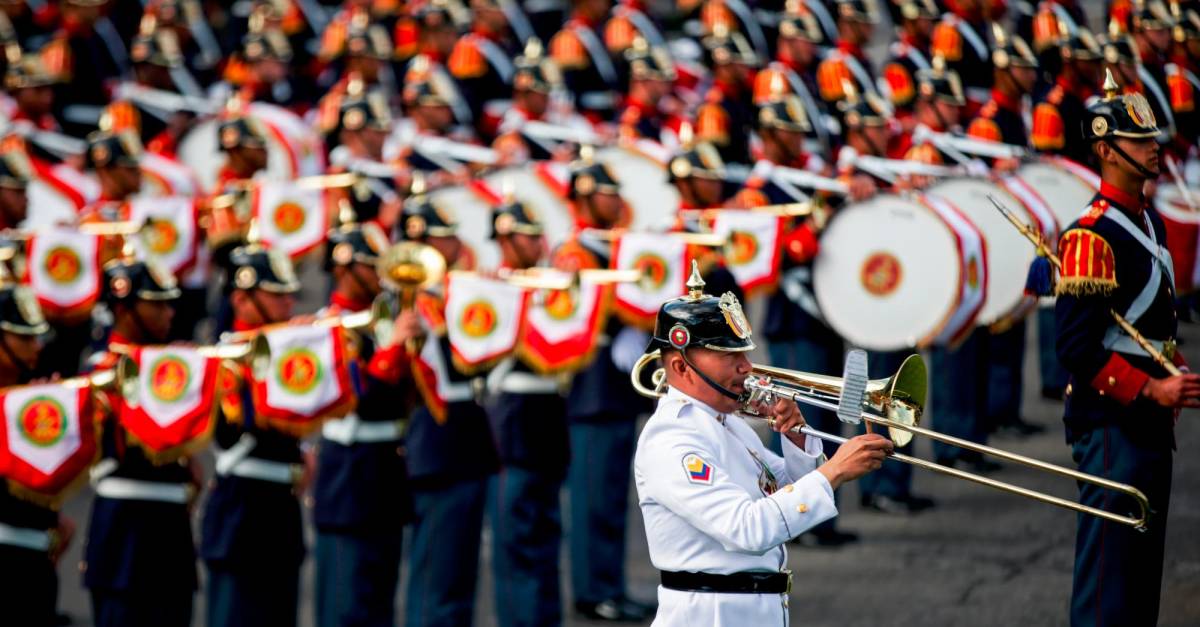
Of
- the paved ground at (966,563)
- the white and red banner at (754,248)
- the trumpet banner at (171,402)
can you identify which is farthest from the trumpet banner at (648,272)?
the trumpet banner at (171,402)

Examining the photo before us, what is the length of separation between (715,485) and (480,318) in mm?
3633

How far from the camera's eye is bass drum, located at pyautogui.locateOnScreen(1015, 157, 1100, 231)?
826 centimetres

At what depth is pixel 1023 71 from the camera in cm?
1057

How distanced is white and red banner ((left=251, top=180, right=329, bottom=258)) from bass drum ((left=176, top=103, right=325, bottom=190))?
1.55 meters

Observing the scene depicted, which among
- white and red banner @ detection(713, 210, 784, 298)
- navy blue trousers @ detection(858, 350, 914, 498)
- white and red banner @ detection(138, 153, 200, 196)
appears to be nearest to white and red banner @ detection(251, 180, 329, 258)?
white and red banner @ detection(138, 153, 200, 196)

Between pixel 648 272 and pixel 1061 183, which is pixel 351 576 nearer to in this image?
pixel 648 272

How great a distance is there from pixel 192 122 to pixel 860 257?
7.13 metres

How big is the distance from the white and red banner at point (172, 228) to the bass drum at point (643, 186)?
117 inches

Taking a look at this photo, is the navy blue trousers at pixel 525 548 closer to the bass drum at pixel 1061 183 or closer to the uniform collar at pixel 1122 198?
the bass drum at pixel 1061 183

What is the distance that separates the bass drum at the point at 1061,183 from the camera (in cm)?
826

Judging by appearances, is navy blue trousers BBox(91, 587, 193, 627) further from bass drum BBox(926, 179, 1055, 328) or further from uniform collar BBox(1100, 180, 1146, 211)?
uniform collar BBox(1100, 180, 1146, 211)

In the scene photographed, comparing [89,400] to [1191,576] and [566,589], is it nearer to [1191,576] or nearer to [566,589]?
[566,589]

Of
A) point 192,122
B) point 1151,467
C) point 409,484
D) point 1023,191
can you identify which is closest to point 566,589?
point 409,484

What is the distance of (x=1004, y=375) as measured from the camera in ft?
35.8
